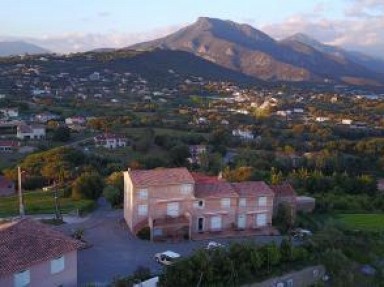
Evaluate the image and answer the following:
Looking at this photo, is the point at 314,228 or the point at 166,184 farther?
the point at 314,228

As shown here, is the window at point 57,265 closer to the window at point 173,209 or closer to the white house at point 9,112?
the window at point 173,209

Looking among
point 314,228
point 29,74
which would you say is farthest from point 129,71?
point 314,228

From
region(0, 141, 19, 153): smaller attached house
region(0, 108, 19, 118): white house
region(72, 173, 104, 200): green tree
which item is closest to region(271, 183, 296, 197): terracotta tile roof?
region(72, 173, 104, 200): green tree

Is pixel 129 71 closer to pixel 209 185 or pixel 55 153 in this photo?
pixel 55 153

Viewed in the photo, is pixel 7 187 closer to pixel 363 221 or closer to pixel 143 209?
pixel 143 209

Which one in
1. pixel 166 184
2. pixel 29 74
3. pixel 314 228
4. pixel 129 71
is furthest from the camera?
pixel 129 71

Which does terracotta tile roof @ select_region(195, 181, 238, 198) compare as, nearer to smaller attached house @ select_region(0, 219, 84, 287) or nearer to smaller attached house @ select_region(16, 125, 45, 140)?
smaller attached house @ select_region(0, 219, 84, 287)

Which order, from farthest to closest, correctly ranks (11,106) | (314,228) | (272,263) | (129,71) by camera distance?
(129,71)
(11,106)
(314,228)
(272,263)

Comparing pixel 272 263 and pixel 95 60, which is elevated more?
pixel 95 60
